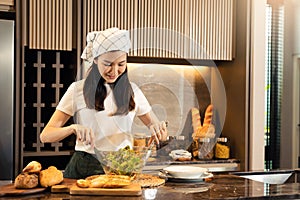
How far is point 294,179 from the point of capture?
Answer: 2.71 m

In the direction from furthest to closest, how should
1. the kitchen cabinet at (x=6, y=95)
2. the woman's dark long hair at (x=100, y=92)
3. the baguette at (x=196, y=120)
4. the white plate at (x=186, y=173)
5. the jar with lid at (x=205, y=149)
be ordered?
the baguette at (x=196, y=120) → the jar with lid at (x=205, y=149) → the kitchen cabinet at (x=6, y=95) → the woman's dark long hair at (x=100, y=92) → the white plate at (x=186, y=173)

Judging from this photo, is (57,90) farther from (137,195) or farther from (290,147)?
(290,147)

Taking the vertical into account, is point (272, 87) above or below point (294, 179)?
above

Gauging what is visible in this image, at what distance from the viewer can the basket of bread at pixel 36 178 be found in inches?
82.7

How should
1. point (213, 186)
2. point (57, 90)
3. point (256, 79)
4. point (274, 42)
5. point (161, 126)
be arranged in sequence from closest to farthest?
point (213, 186) < point (161, 126) < point (57, 90) < point (256, 79) < point (274, 42)

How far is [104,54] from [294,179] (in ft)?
4.01

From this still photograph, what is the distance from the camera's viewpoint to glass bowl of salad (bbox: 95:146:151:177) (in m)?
2.29

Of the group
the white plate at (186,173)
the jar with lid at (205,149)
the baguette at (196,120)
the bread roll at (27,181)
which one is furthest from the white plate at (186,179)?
the baguette at (196,120)

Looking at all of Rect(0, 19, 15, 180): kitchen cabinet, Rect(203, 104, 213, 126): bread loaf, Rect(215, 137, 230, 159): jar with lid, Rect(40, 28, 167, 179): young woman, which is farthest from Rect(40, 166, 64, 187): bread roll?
Rect(203, 104, 213, 126): bread loaf

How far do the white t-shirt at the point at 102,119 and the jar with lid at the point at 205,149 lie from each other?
117 cm

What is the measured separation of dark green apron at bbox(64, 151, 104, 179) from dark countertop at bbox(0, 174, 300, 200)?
529 millimetres

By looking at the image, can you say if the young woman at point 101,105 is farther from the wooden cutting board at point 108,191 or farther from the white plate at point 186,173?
the wooden cutting board at point 108,191

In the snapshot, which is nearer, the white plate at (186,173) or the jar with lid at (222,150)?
the white plate at (186,173)

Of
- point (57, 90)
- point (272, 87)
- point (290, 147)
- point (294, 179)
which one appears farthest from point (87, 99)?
point (290, 147)
